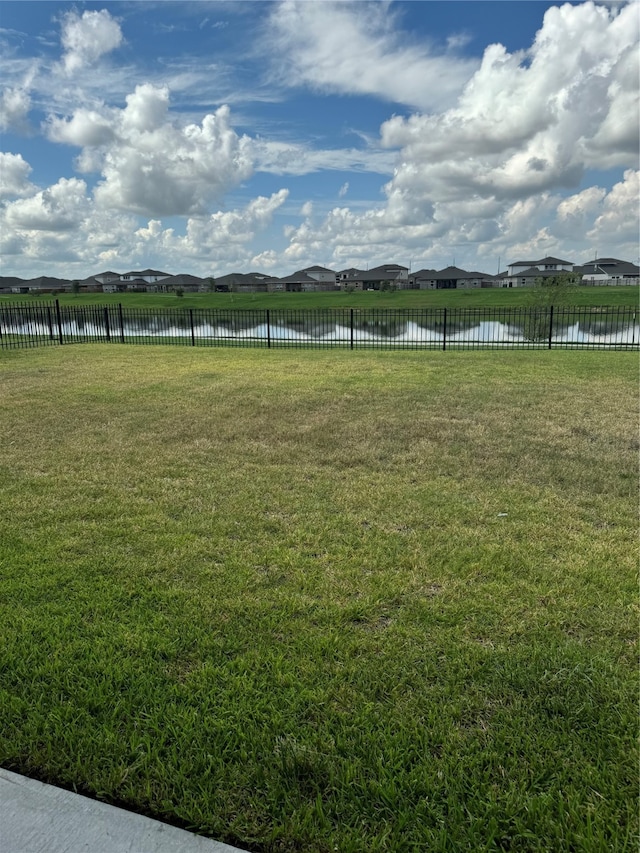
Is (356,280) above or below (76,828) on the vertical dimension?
above

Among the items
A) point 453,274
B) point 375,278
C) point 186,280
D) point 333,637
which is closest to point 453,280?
point 453,274

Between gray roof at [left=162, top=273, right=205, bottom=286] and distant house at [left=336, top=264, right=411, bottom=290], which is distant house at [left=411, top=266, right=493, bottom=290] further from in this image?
gray roof at [left=162, top=273, right=205, bottom=286]

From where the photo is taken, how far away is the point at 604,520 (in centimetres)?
405

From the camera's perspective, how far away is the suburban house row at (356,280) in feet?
326

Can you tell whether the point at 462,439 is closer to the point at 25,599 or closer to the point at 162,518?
the point at 162,518

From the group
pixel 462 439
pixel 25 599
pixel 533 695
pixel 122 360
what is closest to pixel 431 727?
pixel 533 695

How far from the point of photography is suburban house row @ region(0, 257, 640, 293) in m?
99.5

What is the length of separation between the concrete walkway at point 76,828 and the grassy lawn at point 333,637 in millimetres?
54

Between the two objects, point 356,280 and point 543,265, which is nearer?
point 356,280

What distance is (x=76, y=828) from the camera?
1.74m

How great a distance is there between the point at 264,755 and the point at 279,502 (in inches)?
98.1

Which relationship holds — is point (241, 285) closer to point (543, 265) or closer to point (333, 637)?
point (543, 265)

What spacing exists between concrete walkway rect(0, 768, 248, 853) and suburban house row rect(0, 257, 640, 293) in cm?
9473

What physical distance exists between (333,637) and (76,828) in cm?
126
